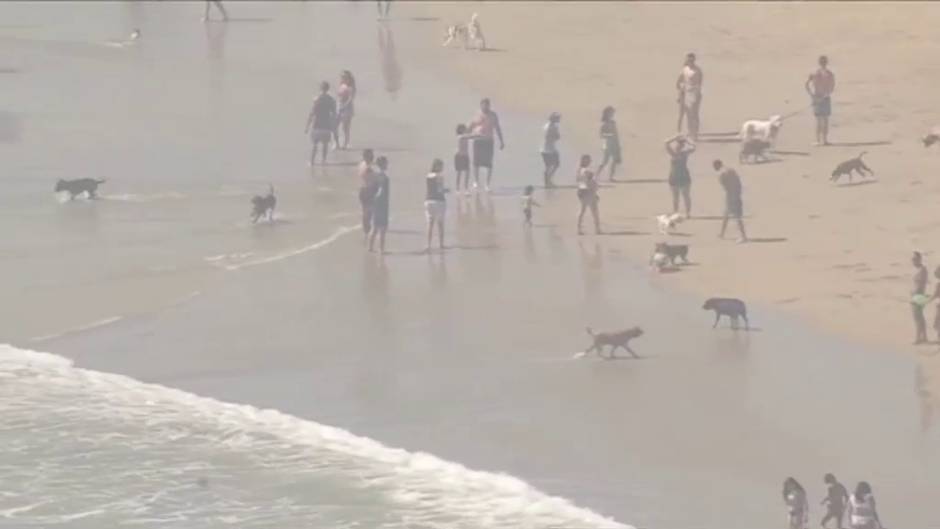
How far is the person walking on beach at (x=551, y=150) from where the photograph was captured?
88.0 ft

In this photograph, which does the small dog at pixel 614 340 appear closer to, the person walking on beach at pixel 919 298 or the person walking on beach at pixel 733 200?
the person walking on beach at pixel 919 298

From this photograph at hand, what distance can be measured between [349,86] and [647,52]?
32.7ft

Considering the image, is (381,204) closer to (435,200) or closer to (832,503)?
(435,200)

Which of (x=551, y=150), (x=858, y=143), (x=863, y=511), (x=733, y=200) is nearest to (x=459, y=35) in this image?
(x=858, y=143)

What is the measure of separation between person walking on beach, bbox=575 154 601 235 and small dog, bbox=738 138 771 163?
3813mm

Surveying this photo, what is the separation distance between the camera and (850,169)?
26516 mm

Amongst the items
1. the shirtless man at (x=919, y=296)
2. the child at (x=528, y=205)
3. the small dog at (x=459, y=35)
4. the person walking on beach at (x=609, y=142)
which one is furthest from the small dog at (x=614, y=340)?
the small dog at (x=459, y=35)

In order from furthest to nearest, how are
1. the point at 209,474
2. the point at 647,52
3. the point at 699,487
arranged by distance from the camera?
the point at 647,52 → the point at 209,474 → the point at 699,487

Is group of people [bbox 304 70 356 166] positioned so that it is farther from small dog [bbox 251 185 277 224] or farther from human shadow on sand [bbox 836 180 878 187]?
human shadow on sand [bbox 836 180 878 187]

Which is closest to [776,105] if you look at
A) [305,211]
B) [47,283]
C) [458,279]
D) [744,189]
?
[744,189]

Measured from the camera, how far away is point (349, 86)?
2991cm

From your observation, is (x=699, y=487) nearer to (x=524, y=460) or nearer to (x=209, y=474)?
(x=524, y=460)

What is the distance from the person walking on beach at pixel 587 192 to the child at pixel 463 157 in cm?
219

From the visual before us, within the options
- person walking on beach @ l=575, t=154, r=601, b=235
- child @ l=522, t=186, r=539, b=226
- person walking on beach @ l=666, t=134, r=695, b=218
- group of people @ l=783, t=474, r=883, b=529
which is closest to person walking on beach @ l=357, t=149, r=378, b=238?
child @ l=522, t=186, r=539, b=226
